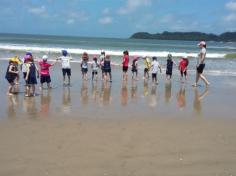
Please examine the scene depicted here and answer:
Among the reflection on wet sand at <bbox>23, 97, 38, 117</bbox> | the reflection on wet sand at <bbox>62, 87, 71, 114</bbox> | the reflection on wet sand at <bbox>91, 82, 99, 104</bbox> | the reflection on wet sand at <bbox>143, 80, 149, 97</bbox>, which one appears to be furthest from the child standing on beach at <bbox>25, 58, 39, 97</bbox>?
the reflection on wet sand at <bbox>143, 80, 149, 97</bbox>

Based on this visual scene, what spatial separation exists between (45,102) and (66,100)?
68cm

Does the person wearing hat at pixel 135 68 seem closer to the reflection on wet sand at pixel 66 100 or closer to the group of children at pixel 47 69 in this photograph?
the group of children at pixel 47 69

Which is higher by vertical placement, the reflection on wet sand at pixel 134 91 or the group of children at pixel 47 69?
the group of children at pixel 47 69

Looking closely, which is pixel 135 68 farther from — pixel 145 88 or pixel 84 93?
pixel 84 93

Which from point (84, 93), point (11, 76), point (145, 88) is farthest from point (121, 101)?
point (145, 88)

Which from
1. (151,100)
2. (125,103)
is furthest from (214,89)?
(125,103)

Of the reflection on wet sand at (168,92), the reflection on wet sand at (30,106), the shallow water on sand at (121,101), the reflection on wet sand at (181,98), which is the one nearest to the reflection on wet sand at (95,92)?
the shallow water on sand at (121,101)

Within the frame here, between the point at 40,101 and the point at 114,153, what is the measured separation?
550cm

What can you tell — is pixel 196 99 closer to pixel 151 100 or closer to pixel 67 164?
pixel 151 100

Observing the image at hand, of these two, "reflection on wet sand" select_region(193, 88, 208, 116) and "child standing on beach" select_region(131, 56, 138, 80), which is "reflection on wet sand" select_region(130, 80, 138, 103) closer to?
"child standing on beach" select_region(131, 56, 138, 80)

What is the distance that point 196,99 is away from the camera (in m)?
13.2

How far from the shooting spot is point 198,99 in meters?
13.2

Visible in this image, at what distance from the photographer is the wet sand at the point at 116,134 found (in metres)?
6.29

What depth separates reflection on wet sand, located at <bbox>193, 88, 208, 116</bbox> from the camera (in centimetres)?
1100
